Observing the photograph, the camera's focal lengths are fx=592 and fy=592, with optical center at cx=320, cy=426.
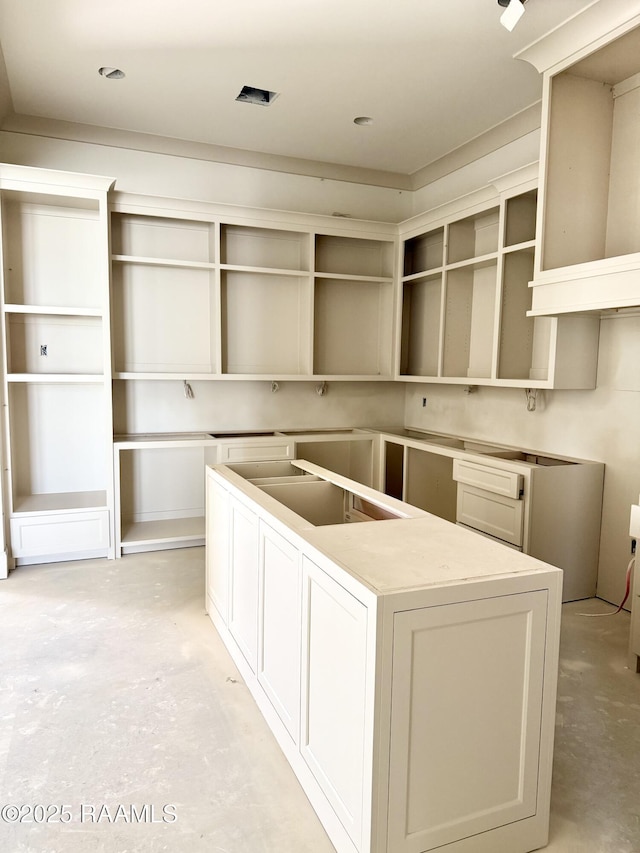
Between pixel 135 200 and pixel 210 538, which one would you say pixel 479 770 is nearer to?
pixel 210 538

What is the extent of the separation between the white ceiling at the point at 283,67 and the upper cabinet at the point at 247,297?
63cm

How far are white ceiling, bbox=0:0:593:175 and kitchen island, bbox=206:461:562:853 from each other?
2.41 meters

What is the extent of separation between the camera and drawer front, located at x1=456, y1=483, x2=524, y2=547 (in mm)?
3324

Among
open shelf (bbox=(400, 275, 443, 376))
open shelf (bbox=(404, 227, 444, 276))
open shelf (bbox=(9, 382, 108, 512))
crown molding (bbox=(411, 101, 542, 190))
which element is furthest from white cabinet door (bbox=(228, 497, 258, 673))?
crown molding (bbox=(411, 101, 542, 190))

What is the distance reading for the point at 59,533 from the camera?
3.83 m

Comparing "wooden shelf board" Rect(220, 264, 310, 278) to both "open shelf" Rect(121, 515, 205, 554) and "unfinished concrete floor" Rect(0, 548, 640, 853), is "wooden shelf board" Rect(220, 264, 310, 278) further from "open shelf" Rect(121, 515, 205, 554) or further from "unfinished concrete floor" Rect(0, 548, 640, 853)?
"unfinished concrete floor" Rect(0, 548, 640, 853)

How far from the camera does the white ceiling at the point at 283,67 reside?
A: 8.93ft

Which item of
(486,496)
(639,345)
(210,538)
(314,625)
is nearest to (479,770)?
(314,625)

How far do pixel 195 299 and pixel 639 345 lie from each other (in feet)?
9.95

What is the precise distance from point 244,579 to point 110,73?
2918 millimetres

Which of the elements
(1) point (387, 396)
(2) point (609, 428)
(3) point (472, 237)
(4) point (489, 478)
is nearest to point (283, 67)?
(3) point (472, 237)

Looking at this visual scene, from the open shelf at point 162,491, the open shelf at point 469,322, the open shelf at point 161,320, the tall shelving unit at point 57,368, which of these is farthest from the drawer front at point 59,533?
the open shelf at point 469,322

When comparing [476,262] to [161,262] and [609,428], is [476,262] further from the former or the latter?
[161,262]

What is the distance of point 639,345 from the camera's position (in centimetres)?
315
